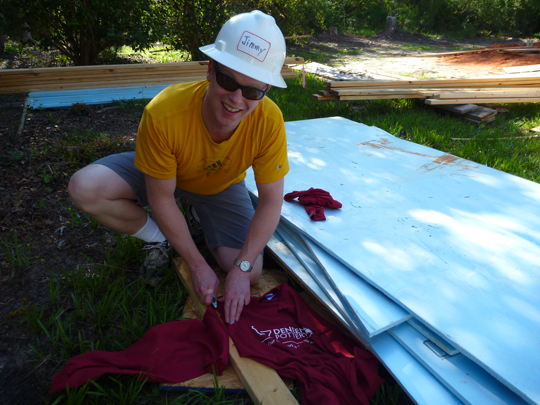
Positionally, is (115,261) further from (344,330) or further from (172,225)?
(344,330)

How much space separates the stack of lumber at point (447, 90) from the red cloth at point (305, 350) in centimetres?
367

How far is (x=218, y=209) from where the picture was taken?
223 centimetres

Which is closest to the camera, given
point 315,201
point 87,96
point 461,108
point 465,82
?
point 315,201

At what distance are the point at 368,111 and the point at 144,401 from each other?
461cm

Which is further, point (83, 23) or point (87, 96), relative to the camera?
point (83, 23)

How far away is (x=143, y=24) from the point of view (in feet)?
20.8

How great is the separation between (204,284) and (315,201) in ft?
3.19

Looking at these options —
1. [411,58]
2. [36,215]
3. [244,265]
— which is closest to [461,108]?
[244,265]

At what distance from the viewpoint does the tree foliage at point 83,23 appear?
536 cm

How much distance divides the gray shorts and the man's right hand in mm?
295

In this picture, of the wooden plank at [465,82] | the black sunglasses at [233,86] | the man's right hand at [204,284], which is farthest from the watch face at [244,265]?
the wooden plank at [465,82]

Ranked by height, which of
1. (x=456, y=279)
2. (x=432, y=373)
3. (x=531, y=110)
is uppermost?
(x=531, y=110)

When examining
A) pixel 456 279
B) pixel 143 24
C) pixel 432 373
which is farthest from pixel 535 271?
pixel 143 24

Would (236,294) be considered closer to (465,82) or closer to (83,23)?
(465,82)
